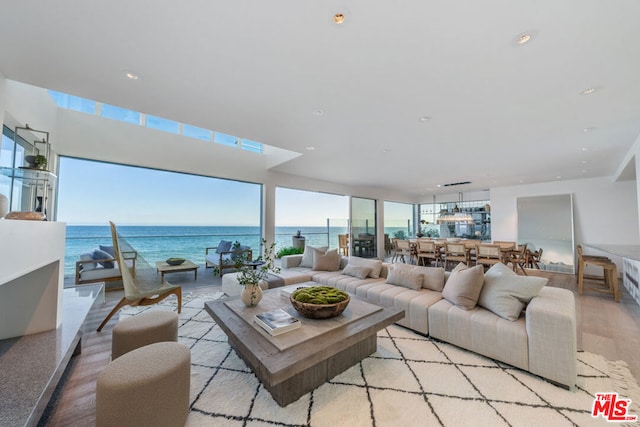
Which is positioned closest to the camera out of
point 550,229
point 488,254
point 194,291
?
point 194,291

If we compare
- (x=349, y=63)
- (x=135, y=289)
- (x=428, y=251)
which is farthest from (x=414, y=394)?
(x=428, y=251)

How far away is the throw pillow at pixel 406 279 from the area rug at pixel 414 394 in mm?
914

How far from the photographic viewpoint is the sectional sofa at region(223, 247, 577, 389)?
1.89 meters

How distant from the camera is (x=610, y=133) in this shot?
339 cm

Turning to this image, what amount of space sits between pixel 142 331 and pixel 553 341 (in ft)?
11.1

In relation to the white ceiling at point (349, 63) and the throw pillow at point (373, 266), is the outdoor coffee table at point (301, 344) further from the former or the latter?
the white ceiling at point (349, 63)

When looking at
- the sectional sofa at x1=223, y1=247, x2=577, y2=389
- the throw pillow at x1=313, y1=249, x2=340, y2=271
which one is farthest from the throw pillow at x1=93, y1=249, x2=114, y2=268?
the sectional sofa at x1=223, y1=247, x2=577, y2=389

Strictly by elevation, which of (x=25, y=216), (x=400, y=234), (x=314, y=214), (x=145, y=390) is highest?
(x=314, y=214)

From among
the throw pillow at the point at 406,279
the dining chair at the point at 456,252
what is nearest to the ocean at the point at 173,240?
the dining chair at the point at 456,252

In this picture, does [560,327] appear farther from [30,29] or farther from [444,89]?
[30,29]

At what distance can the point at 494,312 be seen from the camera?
2363 millimetres

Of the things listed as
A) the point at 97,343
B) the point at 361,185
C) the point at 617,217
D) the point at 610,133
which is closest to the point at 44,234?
the point at 97,343

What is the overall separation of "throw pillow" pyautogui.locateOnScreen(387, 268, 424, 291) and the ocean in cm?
421

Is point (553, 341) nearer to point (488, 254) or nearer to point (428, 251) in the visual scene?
point (488, 254)
